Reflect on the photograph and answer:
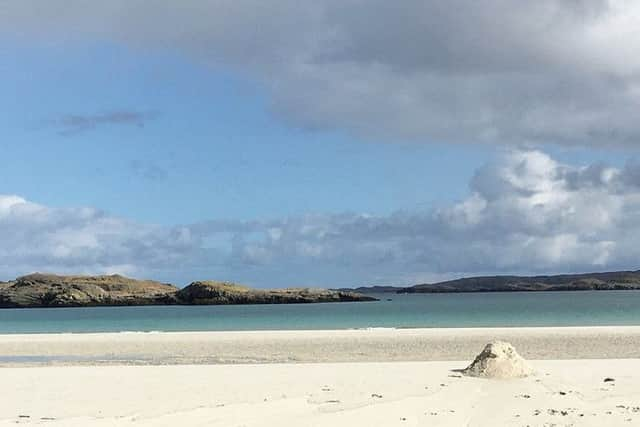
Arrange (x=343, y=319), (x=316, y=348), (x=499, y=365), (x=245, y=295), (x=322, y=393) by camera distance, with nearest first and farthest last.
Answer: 1. (x=322, y=393)
2. (x=499, y=365)
3. (x=316, y=348)
4. (x=343, y=319)
5. (x=245, y=295)

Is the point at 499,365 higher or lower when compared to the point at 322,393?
higher

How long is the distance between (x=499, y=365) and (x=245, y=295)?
140516mm

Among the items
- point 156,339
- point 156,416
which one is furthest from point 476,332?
point 156,416

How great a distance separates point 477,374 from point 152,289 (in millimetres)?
163547

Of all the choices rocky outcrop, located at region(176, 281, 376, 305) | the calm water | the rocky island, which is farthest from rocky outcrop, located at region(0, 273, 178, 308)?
the calm water

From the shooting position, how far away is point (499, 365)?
15.9 m

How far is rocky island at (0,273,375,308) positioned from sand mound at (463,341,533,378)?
138m

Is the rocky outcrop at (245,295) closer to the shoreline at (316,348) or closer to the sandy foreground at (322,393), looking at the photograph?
the shoreline at (316,348)

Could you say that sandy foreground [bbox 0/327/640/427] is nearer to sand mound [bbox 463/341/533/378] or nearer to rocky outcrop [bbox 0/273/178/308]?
sand mound [bbox 463/341/533/378]

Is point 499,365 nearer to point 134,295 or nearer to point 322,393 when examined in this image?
point 322,393

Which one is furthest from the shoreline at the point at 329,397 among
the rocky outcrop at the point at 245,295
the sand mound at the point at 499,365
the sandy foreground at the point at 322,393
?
the rocky outcrop at the point at 245,295

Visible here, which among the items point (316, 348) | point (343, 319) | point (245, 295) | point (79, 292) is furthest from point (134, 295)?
point (316, 348)

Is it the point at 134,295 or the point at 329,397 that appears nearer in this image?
the point at 329,397

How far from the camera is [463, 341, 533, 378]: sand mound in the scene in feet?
51.9
